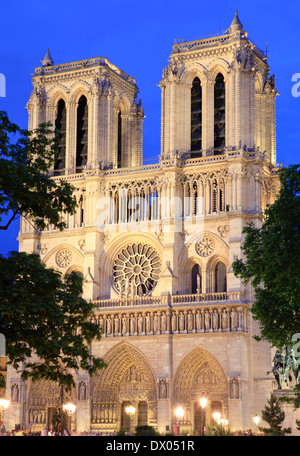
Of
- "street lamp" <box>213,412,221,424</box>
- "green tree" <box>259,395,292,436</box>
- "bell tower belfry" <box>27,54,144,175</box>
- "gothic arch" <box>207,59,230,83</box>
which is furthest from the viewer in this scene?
"bell tower belfry" <box>27,54,144,175</box>

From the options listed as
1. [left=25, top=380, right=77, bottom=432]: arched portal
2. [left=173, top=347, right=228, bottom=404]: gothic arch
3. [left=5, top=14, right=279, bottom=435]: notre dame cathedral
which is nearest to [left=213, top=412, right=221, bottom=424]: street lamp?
[left=5, top=14, right=279, bottom=435]: notre dame cathedral

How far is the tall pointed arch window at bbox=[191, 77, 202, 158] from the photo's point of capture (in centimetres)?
5500

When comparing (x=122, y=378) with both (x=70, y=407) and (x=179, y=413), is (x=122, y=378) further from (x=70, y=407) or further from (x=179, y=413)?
(x=179, y=413)

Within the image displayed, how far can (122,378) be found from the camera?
5291cm

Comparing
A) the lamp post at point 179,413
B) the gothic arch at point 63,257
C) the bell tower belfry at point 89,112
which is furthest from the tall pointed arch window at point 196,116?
the lamp post at point 179,413

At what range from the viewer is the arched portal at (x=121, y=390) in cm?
5150

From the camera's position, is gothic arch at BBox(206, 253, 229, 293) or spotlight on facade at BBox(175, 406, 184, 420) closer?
spotlight on facade at BBox(175, 406, 184, 420)

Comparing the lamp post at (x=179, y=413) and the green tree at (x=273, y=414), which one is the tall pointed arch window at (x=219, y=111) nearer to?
the lamp post at (x=179, y=413)

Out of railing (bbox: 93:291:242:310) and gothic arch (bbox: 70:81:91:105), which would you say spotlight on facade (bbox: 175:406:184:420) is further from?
gothic arch (bbox: 70:81:91:105)

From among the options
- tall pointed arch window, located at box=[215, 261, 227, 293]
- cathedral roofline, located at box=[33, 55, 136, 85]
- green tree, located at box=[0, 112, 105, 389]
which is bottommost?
green tree, located at box=[0, 112, 105, 389]

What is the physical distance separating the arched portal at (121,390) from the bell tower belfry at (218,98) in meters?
13.5

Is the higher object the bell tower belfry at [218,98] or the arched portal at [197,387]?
the bell tower belfry at [218,98]
